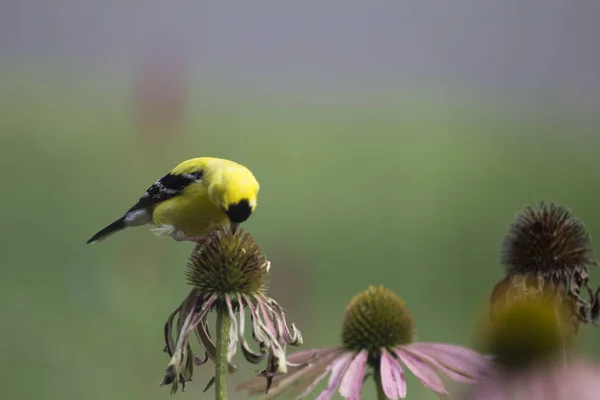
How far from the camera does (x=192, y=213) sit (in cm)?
91

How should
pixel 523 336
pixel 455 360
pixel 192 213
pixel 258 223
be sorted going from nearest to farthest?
pixel 523 336 < pixel 455 360 < pixel 192 213 < pixel 258 223

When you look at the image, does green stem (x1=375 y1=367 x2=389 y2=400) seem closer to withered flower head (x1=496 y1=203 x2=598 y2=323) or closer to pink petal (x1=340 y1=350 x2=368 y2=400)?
pink petal (x1=340 y1=350 x2=368 y2=400)

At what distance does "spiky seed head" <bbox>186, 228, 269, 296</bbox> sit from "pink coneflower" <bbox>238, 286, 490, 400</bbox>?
88 mm

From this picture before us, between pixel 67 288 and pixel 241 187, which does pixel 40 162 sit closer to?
pixel 67 288

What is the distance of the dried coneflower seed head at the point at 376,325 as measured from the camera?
31.0 inches

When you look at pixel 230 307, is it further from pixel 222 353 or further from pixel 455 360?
pixel 455 360

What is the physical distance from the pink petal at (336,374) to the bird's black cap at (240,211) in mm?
172

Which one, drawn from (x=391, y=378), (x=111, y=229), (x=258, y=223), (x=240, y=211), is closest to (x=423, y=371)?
(x=391, y=378)

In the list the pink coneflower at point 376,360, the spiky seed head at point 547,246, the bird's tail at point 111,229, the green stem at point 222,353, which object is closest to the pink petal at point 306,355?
the pink coneflower at point 376,360

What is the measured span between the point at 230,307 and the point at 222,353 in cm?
7

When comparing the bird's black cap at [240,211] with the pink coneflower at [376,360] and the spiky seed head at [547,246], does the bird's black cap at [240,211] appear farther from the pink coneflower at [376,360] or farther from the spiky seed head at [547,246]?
the spiky seed head at [547,246]

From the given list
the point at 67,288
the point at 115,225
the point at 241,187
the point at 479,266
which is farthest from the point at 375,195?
the point at 241,187

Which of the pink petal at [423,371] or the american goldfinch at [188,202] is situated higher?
the american goldfinch at [188,202]

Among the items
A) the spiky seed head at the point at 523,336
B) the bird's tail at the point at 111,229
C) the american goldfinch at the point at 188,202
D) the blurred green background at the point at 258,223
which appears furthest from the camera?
the blurred green background at the point at 258,223
